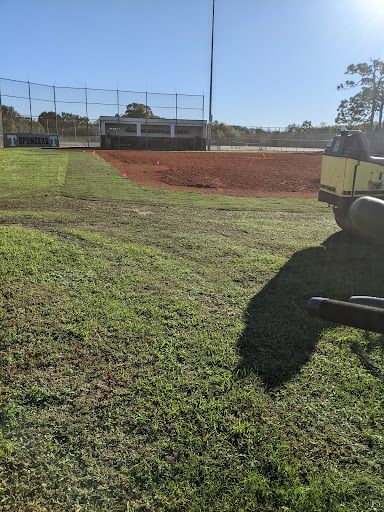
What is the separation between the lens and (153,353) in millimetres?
3131

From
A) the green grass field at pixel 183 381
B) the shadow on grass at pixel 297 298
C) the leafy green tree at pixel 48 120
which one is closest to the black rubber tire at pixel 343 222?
the shadow on grass at pixel 297 298

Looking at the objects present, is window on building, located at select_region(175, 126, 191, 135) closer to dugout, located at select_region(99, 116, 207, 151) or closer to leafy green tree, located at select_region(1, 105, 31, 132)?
dugout, located at select_region(99, 116, 207, 151)

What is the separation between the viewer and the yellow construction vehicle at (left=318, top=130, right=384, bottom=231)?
6012mm

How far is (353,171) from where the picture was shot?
6000mm

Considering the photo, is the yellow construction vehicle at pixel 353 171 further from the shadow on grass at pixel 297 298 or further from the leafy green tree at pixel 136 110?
the leafy green tree at pixel 136 110

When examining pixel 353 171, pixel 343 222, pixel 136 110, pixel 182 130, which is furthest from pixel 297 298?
pixel 182 130

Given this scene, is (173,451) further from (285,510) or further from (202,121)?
(202,121)

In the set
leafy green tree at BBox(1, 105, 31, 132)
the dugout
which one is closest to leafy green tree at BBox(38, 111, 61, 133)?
leafy green tree at BBox(1, 105, 31, 132)

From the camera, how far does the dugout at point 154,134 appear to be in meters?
45.2

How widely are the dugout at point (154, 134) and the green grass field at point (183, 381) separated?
136ft

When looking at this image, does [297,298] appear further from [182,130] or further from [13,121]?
[182,130]

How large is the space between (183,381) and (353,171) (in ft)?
15.5

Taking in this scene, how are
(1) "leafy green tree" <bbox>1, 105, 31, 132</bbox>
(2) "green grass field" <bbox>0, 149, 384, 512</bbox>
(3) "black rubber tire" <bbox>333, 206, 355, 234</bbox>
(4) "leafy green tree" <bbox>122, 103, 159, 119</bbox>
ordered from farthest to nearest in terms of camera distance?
(4) "leafy green tree" <bbox>122, 103, 159, 119</bbox>
(1) "leafy green tree" <bbox>1, 105, 31, 132</bbox>
(3) "black rubber tire" <bbox>333, 206, 355, 234</bbox>
(2) "green grass field" <bbox>0, 149, 384, 512</bbox>

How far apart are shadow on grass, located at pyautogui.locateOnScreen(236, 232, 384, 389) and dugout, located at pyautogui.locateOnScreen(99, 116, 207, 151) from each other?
4122 centimetres
